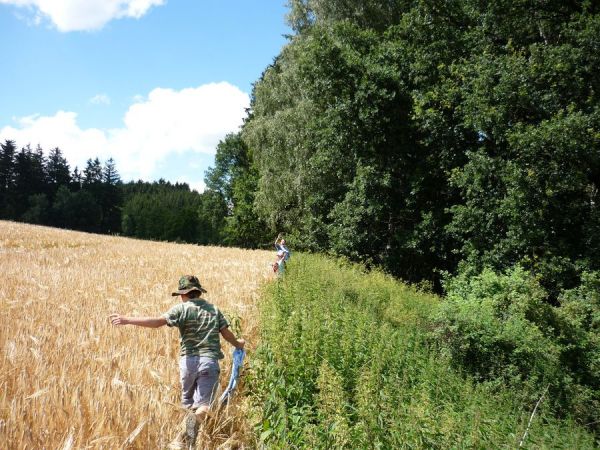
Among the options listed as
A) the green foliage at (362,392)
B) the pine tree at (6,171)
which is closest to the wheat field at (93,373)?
the green foliage at (362,392)

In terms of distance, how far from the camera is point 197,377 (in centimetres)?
435

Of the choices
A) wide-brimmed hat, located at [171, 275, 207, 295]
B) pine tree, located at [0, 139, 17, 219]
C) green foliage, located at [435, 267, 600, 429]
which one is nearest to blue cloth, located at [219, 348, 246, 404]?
wide-brimmed hat, located at [171, 275, 207, 295]

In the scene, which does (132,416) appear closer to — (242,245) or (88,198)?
(242,245)

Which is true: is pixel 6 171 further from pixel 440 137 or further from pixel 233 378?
pixel 233 378

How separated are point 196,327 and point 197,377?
20.9 inches

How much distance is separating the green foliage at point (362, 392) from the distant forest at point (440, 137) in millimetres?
4926

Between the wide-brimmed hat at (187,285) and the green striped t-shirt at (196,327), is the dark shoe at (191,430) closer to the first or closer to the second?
the green striped t-shirt at (196,327)

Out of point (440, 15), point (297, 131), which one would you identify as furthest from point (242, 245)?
point (440, 15)

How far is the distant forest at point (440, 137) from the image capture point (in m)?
12.6

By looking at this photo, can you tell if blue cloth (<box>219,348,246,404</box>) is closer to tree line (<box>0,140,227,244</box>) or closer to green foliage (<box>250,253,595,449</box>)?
green foliage (<box>250,253,595,449</box>)

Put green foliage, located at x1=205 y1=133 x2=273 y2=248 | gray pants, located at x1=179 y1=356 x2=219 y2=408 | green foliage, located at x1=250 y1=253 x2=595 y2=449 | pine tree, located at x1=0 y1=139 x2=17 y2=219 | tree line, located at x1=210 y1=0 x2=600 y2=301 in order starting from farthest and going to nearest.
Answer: pine tree, located at x1=0 y1=139 x2=17 y2=219 < green foliage, located at x1=205 y1=133 x2=273 y2=248 < tree line, located at x1=210 y1=0 x2=600 y2=301 < gray pants, located at x1=179 y1=356 x2=219 y2=408 < green foliage, located at x1=250 y1=253 x2=595 y2=449

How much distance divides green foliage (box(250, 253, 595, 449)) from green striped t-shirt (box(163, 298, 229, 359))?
85 centimetres

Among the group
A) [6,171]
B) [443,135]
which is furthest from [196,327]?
[6,171]

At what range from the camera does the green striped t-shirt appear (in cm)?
441
